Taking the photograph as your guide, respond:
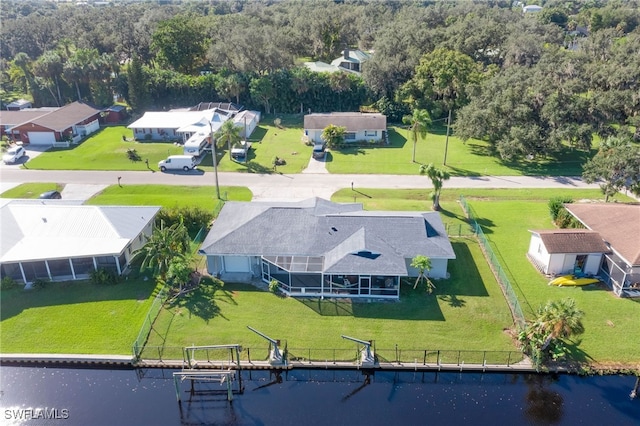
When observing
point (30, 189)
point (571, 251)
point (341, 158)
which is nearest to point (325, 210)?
point (571, 251)

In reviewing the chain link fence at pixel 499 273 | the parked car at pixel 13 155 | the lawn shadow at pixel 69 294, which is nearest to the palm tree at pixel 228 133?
the lawn shadow at pixel 69 294

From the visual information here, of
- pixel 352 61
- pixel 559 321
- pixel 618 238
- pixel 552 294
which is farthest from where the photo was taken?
pixel 352 61

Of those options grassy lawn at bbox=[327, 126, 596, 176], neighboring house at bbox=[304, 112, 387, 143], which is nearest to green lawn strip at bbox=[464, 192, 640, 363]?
grassy lawn at bbox=[327, 126, 596, 176]

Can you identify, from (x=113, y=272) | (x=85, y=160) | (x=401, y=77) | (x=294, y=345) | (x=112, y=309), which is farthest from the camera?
(x=401, y=77)

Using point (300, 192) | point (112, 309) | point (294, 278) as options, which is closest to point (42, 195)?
point (112, 309)

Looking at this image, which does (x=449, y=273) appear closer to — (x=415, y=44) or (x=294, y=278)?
(x=294, y=278)

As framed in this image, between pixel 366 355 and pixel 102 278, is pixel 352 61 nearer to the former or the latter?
pixel 102 278
